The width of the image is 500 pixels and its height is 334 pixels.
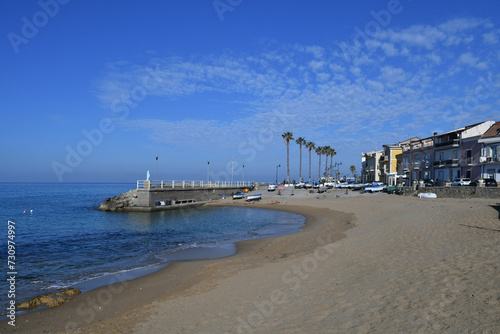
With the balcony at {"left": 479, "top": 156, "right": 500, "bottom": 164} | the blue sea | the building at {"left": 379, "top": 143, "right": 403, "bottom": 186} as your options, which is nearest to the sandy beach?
the blue sea

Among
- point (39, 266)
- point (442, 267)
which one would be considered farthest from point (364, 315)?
point (39, 266)

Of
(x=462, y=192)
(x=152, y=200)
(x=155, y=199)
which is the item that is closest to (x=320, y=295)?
(x=462, y=192)

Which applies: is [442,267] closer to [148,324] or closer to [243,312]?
[243,312]

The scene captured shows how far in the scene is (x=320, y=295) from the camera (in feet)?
27.8

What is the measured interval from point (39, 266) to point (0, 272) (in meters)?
1.66

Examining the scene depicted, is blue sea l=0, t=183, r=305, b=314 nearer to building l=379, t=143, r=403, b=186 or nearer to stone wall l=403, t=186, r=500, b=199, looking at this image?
stone wall l=403, t=186, r=500, b=199

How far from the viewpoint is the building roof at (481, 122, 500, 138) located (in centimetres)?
4458

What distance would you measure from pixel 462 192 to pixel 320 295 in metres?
37.3

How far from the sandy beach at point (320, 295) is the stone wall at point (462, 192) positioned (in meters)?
24.5

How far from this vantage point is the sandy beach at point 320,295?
6.59 m

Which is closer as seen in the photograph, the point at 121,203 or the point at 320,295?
the point at 320,295

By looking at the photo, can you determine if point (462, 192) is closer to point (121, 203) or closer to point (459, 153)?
point (459, 153)

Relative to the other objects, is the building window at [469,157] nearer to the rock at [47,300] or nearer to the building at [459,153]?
the building at [459,153]

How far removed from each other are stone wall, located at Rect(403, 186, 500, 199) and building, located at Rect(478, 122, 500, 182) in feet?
27.9
